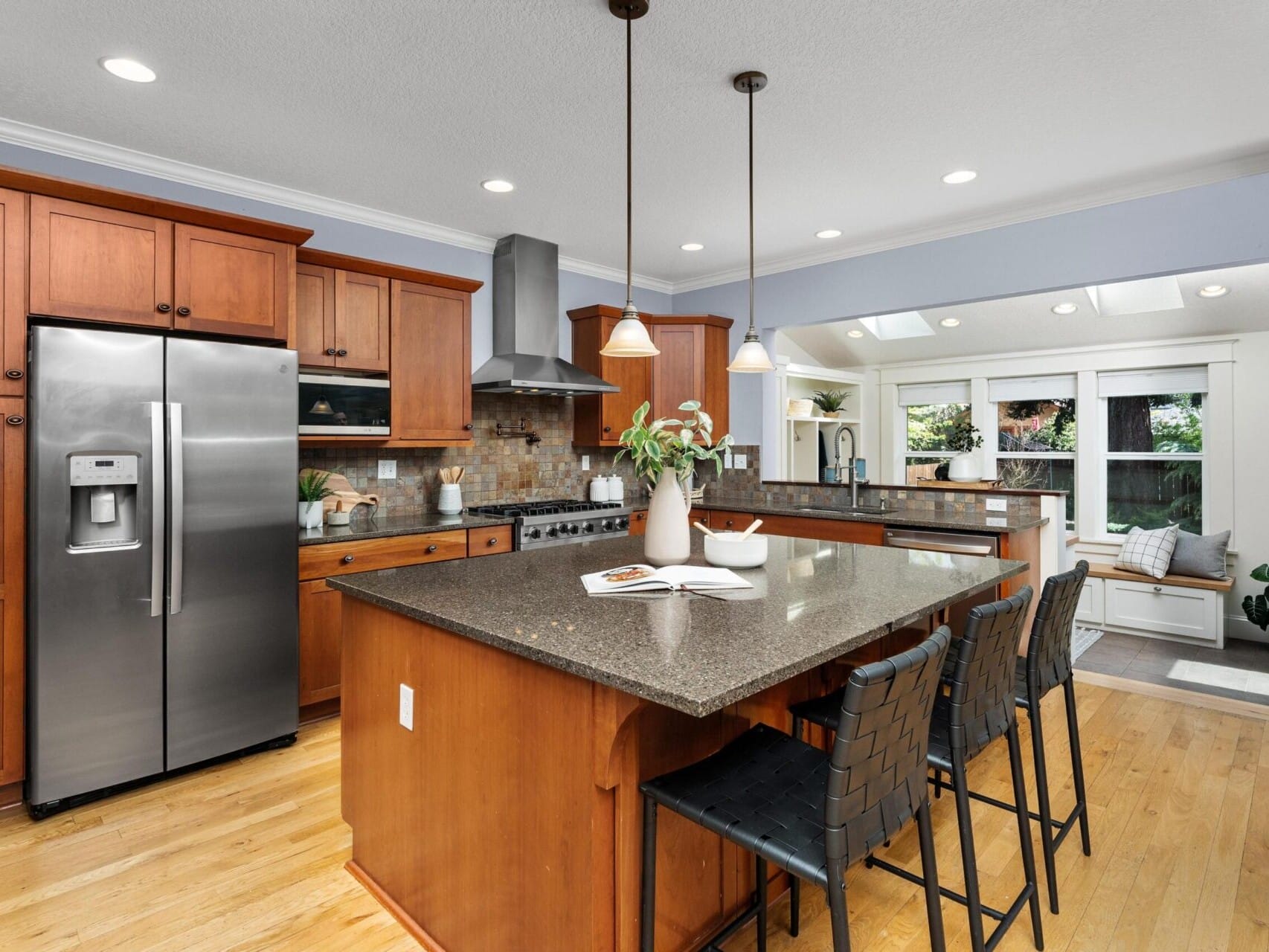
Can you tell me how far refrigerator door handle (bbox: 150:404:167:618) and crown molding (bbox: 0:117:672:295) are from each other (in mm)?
1287

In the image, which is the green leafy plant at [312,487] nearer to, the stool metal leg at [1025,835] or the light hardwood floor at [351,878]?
the light hardwood floor at [351,878]

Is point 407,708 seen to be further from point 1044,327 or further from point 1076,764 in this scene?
point 1044,327

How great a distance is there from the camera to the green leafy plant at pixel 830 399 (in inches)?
278

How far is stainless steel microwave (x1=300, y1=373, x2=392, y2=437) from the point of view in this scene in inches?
131

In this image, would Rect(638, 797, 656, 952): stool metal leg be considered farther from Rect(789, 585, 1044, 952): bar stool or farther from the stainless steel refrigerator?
the stainless steel refrigerator

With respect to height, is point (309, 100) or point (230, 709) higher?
A: point (309, 100)

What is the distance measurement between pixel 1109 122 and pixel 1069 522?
14.4 ft

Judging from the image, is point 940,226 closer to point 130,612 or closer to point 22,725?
point 130,612

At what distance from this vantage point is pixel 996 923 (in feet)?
6.10

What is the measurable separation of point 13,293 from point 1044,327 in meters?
6.55

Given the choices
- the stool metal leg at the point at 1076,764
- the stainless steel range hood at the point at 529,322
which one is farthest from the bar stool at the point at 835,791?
the stainless steel range hood at the point at 529,322

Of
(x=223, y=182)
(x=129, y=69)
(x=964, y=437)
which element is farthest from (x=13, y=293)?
(x=964, y=437)

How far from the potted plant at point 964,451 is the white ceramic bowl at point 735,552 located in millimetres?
4427

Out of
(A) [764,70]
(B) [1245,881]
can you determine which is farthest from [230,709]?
(B) [1245,881]
